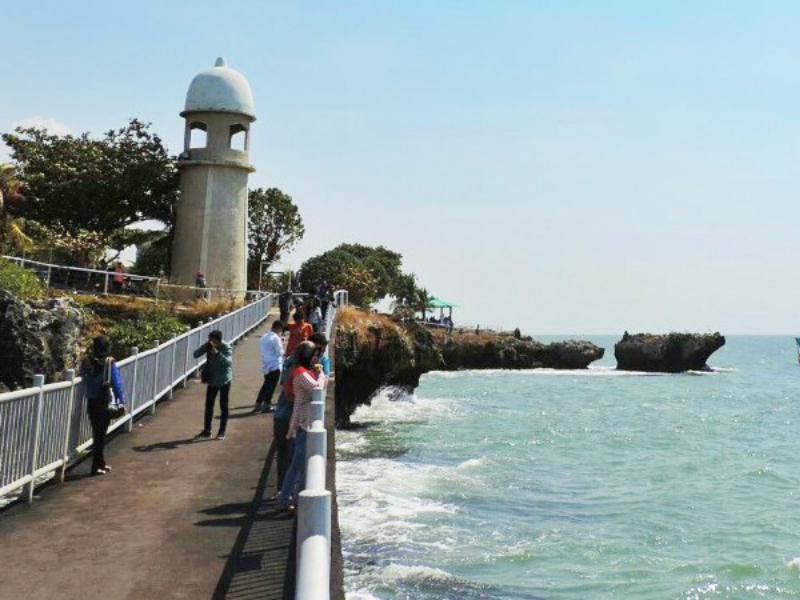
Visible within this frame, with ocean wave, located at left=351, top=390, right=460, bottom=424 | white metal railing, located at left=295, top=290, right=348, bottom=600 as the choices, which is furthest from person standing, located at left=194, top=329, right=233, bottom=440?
ocean wave, located at left=351, top=390, right=460, bottom=424

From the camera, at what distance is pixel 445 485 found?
814 inches

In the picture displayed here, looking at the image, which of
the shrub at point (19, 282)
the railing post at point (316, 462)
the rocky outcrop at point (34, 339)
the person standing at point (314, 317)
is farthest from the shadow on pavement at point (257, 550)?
the shrub at point (19, 282)

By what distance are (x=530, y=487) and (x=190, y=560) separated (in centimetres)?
1550

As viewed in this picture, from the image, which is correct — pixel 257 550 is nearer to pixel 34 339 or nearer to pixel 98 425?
pixel 98 425

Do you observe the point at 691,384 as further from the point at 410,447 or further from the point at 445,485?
the point at 445,485

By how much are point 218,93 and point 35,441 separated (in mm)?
30825

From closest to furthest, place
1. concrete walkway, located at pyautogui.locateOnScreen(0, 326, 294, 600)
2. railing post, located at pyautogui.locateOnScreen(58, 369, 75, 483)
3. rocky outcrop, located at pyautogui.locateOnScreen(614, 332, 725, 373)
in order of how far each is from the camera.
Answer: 1. concrete walkway, located at pyautogui.locateOnScreen(0, 326, 294, 600)
2. railing post, located at pyautogui.locateOnScreen(58, 369, 75, 483)
3. rocky outcrop, located at pyautogui.locateOnScreen(614, 332, 725, 373)

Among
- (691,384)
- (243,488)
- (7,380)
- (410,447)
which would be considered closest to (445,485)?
(410,447)

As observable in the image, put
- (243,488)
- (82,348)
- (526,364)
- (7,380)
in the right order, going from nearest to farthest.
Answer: (243,488), (7,380), (82,348), (526,364)

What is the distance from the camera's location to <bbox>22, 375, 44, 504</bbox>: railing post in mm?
8289

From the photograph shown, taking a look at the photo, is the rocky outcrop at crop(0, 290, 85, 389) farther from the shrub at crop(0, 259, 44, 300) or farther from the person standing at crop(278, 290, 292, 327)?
the person standing at crop(278, 290, 292, 327)

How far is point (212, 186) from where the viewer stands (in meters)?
36.9

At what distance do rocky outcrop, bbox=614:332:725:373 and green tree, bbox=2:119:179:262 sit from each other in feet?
208

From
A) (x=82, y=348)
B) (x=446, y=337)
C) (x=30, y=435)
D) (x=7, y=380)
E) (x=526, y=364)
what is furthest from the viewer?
(x=526, y=364)
